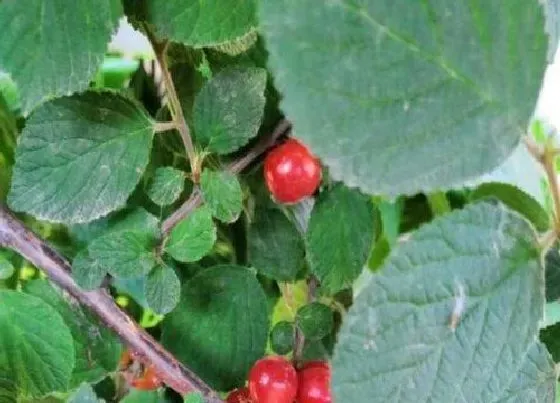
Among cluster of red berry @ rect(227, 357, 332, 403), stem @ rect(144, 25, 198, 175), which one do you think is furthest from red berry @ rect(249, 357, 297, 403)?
stem @ rect(144, 25, 198, 175)

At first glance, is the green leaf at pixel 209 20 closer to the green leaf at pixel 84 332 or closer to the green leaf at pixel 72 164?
the green leaf at pixel 72 164

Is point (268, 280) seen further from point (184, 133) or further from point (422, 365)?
point (422, 365)

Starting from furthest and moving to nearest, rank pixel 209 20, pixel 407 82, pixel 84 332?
pixel 84 332
pixel 209 20
pixel 407 82

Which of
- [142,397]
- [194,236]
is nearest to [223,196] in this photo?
[194,236]

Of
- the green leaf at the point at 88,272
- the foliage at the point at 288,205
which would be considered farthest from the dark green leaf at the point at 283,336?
the green leaf at the point at 88,272

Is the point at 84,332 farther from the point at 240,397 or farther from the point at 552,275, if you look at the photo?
the point at 552,275

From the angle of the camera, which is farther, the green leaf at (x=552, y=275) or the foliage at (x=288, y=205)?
the green leaf at (x=552, y=275)

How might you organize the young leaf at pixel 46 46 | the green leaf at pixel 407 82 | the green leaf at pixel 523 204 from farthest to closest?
the green leaf at pixel 523 204, the young leaf at pixel 46 46, the green leaf at pixel 407 82

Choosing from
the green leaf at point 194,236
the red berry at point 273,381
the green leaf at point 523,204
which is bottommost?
the red berry at point 273,381
